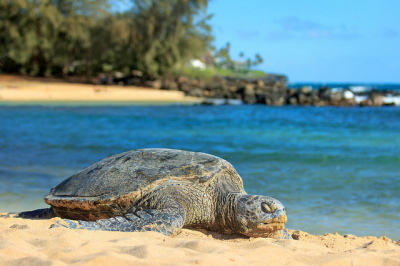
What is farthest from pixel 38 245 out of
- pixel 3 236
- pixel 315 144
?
pixel 315 144

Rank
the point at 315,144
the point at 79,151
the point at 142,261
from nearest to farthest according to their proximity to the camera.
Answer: the point at 142,261, the point at 79,151, the point at 315,144

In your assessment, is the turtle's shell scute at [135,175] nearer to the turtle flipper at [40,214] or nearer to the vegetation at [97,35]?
the turtle flipper at [40,214]

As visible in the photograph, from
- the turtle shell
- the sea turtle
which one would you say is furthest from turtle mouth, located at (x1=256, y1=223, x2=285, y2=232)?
the turtle shell

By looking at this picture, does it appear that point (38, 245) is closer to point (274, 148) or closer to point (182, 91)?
point (274, 148)

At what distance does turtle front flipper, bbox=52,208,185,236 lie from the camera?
10.3 ft

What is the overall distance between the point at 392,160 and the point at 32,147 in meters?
7.33

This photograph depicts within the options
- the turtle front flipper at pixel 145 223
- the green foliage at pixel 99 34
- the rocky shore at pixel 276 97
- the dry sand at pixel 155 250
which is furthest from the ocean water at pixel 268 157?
the green foliage at pixel 99 34

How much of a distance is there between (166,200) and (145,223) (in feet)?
0.91

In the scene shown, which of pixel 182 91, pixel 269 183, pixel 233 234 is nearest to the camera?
pixel 233 234

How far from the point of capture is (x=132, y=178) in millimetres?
3471

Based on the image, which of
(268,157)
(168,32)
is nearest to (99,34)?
(168,32)

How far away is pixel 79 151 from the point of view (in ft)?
28.7

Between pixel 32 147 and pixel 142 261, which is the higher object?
pixel 142 261

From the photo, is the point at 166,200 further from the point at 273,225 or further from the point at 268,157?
the point at 268,157
